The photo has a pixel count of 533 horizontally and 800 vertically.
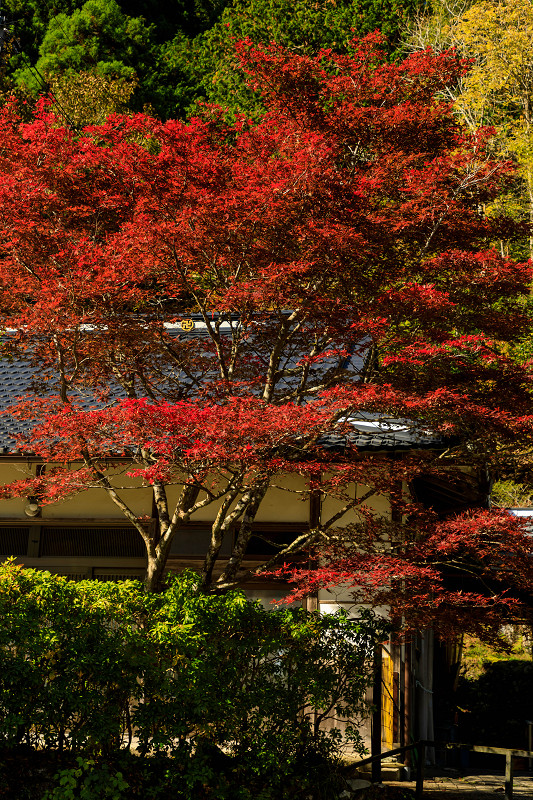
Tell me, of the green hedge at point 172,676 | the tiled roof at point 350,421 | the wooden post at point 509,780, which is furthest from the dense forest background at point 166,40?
the wooden post at point 509,780

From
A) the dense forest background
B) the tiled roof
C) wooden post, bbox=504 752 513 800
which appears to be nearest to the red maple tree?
the tiled roof

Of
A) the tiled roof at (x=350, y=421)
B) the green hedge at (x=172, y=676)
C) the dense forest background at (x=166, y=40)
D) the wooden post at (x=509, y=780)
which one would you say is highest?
the dense forest background at (x=166, y=40)

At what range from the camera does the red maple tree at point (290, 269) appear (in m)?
6.52

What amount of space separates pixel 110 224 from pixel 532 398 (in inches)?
168

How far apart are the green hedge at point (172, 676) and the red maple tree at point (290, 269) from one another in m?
0.71

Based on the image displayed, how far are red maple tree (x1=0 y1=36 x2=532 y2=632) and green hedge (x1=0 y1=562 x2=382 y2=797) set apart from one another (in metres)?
0.71

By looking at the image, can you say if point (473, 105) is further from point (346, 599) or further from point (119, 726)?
point (119, 726)

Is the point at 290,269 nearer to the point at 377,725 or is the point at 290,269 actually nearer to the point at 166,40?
the point at 377,725

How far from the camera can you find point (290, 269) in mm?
6430

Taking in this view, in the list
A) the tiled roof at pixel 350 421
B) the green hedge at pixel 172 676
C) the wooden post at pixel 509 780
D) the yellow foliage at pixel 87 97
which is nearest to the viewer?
the green hedge at pixel 172 676

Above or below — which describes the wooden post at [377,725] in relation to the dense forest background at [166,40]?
below

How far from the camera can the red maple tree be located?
6520 mm

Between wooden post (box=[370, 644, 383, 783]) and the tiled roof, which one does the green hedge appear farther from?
the tiled roof

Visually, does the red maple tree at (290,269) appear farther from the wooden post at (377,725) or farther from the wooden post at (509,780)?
the wooden post at (509,780)
